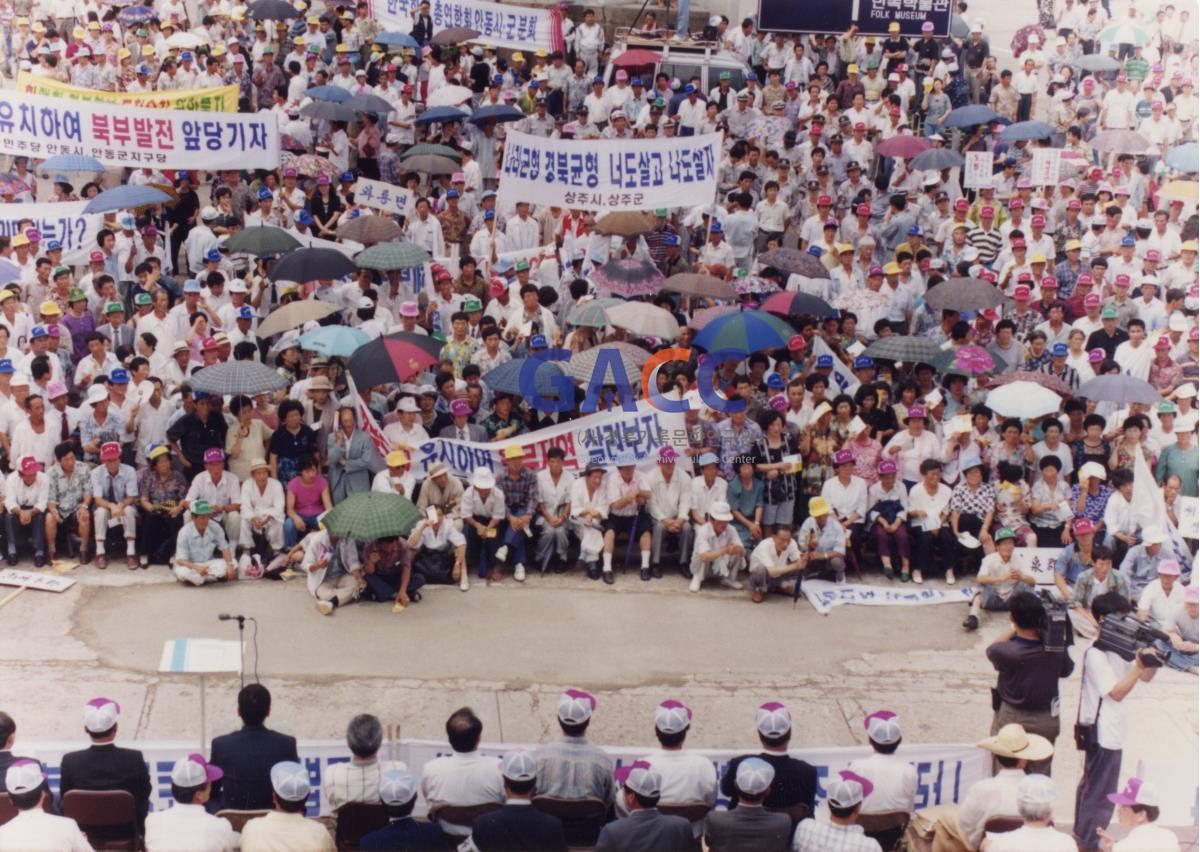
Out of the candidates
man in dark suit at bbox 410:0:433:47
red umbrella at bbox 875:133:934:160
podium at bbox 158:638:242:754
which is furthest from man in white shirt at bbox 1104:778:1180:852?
man in dark suit at bbox 410:0:433:47

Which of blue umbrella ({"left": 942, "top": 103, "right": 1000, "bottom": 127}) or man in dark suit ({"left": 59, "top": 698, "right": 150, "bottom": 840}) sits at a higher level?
blue umbrella ({"left": 942, "top": 103, "right": 1000, "bottom": 127})

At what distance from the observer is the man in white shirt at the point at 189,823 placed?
7.91 meters

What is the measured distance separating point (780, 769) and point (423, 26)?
19.1 meters

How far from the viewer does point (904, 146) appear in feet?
70.0

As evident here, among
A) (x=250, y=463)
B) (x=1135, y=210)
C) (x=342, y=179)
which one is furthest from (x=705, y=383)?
(x=1135, y=210)

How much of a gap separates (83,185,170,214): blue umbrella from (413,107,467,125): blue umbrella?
5.14 meters

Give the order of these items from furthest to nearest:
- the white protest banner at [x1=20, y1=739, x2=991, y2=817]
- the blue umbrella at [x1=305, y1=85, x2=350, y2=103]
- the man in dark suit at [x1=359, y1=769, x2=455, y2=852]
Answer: the blue umbrella at [x1=305, y1=85, x2=350, y2=103] → the white protest banner at [x1=20, y1=739, x2=991, y2=817] → the man in dark suit at [x1=359, y1=769, x2=455, y2=852]

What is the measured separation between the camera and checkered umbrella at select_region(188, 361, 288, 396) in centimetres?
1348

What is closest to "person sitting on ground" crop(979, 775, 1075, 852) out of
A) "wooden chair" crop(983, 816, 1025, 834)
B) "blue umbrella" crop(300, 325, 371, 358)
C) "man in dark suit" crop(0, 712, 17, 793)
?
"wooden chair" crop(983, 816, 1025, 834)

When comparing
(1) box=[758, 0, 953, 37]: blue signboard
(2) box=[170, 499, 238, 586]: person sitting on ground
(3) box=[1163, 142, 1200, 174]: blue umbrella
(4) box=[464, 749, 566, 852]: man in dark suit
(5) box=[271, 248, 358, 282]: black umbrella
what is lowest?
(2) box=[170, 499, 238, 586]: person sitting on ground

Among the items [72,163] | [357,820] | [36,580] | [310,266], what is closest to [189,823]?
[357,820]

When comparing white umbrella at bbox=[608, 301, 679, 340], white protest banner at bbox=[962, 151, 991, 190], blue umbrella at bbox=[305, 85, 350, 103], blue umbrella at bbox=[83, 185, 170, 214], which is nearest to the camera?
white umbrella at bbox=[608, 301, 679, 340]

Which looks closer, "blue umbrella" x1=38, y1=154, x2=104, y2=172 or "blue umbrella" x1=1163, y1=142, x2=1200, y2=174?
"blue umbrella" x1=38, y1=154, x2=104, y2=172

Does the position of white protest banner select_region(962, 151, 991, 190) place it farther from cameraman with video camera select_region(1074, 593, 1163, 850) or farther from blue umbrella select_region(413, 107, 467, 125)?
cameraman with video camera select_region(1074, 593, 1163, 850)
